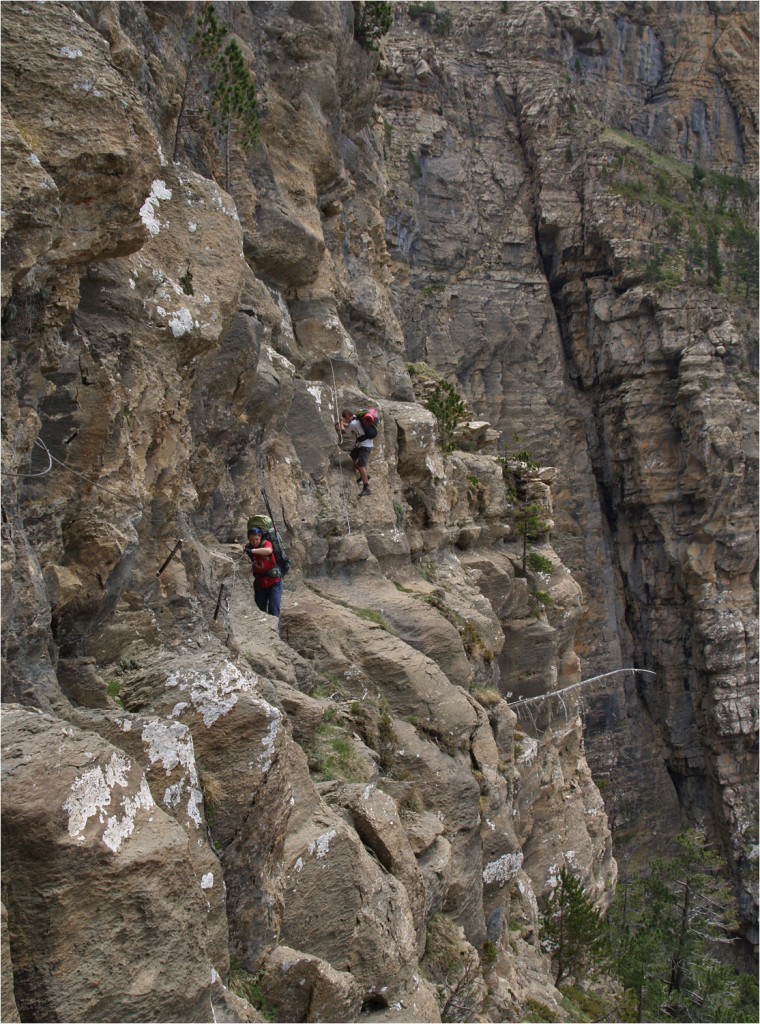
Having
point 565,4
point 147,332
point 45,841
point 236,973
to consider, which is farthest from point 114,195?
point 565,4

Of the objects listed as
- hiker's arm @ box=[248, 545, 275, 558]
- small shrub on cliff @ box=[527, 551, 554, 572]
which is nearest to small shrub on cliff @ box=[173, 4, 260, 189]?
hiker's arm @ box=[248, 545, 275, 558]

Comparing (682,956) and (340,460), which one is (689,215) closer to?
(682,956)

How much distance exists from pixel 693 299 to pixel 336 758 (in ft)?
132

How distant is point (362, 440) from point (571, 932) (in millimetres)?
12417

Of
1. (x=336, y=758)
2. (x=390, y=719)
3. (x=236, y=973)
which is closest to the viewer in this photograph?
(x=236, y=973)

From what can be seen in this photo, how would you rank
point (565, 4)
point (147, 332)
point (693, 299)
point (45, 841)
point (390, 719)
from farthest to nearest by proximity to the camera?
point (565, 4) → point (693, 299) → point (390, 719) → point (147, 332) → point (45, 841)

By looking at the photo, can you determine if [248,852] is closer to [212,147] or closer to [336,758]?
[336,758]

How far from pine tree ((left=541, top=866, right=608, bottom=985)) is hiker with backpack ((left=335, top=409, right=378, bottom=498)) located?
11.0 meters

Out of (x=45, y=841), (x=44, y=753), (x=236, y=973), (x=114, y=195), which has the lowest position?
(x=236, y=973)

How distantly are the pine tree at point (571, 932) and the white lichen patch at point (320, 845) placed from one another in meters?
13.2

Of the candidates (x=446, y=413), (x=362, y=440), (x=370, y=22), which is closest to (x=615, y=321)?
(x=446, y=413)

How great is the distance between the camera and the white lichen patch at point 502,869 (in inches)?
544

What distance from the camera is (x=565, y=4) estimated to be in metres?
47.8

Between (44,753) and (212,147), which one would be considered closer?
(44,753)
